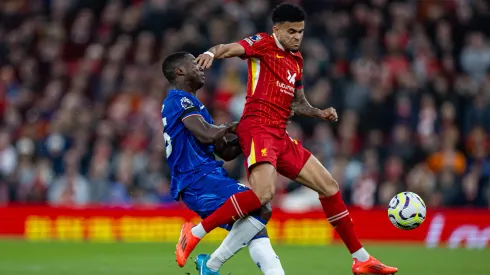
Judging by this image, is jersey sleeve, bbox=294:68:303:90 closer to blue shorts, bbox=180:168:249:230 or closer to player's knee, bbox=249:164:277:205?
player's knee, bbox=249:164:277:205

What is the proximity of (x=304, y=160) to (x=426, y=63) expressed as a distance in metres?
10.3

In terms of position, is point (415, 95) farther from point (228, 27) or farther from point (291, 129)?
point (228, 27)

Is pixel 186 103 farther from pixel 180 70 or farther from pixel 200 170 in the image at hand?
pixel 200 170

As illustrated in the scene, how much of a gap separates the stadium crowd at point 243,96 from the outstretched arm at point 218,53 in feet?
27.8

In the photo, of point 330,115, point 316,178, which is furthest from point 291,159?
point 330,115

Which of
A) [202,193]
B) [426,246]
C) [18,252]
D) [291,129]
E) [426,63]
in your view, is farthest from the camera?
[426,63]

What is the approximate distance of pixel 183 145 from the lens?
29.6ft

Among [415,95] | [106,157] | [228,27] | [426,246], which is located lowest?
[426,246]

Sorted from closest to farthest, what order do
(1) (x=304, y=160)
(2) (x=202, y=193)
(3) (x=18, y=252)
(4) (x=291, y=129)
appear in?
(2) (x=202, y=193) < (1) (x=304, y=160) < (3) (x=18, y=252) < (4) (x=291, y=129)

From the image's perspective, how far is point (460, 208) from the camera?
1738 centimetres

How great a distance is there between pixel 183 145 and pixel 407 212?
238 centimetres

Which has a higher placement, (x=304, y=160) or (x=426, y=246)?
(x=304, y=160)

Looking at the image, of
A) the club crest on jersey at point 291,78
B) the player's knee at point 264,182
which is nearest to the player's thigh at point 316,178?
the player's knee at point 264,182

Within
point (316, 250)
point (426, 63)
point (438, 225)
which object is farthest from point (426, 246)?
point (426, 63)
